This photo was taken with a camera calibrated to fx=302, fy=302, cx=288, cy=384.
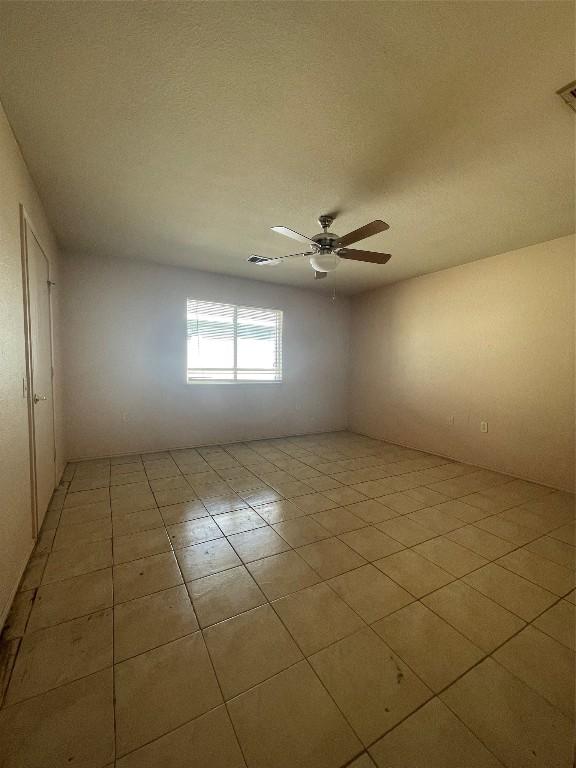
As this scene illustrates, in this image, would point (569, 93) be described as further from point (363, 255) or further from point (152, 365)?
point (152, 365)

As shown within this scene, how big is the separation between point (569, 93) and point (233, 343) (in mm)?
4083

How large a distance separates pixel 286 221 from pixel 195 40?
1.62 metres

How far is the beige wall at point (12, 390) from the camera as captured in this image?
4.99ft

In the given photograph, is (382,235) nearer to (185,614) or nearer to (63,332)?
(185,614)

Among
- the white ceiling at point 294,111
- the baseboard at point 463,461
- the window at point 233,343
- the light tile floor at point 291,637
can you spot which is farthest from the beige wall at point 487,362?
the window at point 233,343

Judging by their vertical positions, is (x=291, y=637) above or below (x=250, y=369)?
below

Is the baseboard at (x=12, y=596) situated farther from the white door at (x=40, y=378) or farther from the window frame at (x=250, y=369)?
the window frame at (x=250, y=369)

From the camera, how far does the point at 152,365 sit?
423 centimetres

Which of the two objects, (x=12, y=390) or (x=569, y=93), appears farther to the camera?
(x=12, y=390)

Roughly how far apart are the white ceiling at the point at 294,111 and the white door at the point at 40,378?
665mm

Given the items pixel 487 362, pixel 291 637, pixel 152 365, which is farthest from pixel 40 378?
pixel 487 362

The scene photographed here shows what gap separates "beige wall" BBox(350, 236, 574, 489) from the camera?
3.18 meters

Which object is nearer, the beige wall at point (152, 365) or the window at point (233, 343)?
the beige wall at point (152, 365)

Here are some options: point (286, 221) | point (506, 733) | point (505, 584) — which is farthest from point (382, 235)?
point (506, 733)
